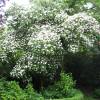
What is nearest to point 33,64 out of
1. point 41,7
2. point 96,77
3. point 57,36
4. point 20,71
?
point 20,71

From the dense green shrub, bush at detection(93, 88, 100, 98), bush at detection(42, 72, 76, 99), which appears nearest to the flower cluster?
bush at detection(42, 72, 76, 99)

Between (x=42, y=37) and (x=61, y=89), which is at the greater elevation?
(x=42, y=37)

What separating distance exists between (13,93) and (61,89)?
Answer: 334 centimetres

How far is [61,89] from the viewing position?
17.2 m

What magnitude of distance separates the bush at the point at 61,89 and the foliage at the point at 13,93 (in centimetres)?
117

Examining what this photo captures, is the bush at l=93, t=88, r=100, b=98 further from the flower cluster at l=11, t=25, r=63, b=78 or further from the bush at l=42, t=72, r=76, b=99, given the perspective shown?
the flower cluster at l=11, t=25, r=63, b=78

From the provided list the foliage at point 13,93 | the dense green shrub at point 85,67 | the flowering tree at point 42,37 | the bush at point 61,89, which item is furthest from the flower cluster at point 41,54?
the dense green shrub at point 85,67

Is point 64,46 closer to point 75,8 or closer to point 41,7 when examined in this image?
point 41,7

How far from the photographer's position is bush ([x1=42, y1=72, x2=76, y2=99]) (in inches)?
656

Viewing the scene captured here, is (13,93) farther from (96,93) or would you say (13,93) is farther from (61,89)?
(96,93)

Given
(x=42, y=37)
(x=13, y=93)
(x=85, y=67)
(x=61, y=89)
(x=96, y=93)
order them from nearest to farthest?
(x=13, y=93) → (x=42, y=37) → (x=61, y=89) → (x=96, y=93) → (x=85, y=67)

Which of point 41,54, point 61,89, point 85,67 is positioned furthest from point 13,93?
point 85,67

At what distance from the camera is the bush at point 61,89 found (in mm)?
16672

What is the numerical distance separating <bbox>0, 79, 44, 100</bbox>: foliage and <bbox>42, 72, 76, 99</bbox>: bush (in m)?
1.17
